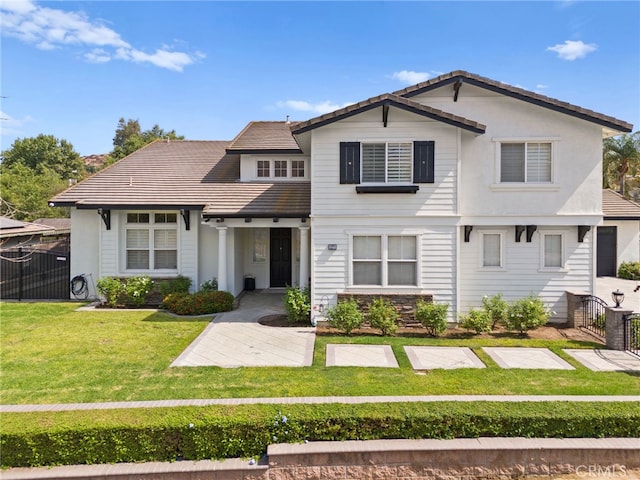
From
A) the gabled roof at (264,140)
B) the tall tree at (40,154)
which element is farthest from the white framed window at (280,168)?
the tall tree at (40,154)

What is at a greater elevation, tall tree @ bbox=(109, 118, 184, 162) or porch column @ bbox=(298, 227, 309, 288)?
tall tree @ bbox=(109, 118, 184, 162)

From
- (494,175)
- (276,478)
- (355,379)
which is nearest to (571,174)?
(494,175)

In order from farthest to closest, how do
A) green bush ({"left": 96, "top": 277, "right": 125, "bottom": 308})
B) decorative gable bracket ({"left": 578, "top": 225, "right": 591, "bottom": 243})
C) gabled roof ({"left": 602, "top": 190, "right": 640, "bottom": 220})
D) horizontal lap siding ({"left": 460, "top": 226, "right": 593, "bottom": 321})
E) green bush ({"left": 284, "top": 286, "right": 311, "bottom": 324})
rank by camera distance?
gabled roof ({"left": 602, "top": 190, "right": 640, "bottom": 220}) → green bush ({"left": 96, "top": 277, "right": 125, "bottom": 308}) → horizontal lap siding ({"left": 460, "top": 226, "right": 593, "bottom": 321}) → decorative gable bracket ({"left": 578, "top": 225, "right": 591, "bottom": 243}) → green bush ({"left": 284, "top": 286, "right": 311, "bottom": 324})

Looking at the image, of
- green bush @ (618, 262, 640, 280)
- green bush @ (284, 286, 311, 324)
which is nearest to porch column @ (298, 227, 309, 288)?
green bush @ (284, 286, 311, 324)

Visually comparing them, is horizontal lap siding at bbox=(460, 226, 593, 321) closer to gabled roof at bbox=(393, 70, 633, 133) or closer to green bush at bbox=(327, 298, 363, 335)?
gabled roof at bbox=(393, 70, 633, 133)

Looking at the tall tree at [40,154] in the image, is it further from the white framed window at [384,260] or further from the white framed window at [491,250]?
the white framed window at [491,250]

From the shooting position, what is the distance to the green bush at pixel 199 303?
38.7 feet

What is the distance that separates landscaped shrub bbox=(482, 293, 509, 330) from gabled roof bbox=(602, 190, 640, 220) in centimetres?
1123

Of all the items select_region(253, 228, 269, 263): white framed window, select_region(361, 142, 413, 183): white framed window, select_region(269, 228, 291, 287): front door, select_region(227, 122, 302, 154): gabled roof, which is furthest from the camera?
select_region(269, 228, 291, 287): front door

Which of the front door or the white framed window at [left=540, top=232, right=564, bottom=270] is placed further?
the front door

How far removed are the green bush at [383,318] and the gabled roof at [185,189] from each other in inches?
157

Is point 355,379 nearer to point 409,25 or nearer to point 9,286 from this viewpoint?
point 409,25

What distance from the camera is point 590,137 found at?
11.0 metres

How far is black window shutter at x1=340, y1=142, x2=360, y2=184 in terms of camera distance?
1066 cm
